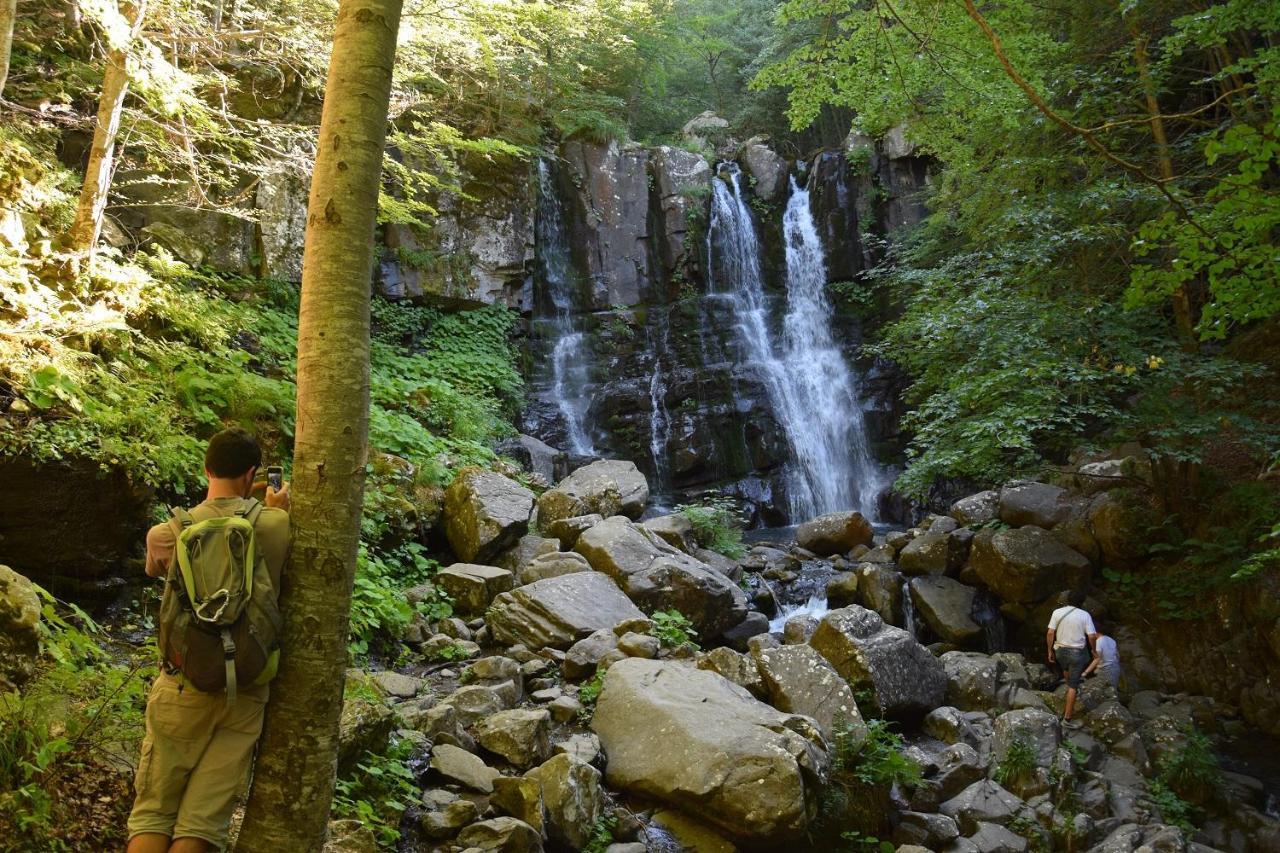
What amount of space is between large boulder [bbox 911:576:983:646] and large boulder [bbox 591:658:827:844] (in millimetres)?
4819

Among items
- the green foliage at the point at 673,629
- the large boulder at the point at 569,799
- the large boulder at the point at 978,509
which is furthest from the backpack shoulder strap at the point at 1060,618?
the large boulder at the point at 569,799

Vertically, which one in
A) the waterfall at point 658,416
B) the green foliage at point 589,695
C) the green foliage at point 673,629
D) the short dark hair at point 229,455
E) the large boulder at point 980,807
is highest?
the waterfall at point 658,416

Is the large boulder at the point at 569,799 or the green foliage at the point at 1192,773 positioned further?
the green foliage at the point at 1192,773

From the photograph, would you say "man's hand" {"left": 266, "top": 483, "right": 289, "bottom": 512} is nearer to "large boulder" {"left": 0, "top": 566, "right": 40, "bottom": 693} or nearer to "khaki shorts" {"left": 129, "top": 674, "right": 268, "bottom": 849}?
"khaki shorts" {"left": 129, "top": 674, "right": 268, "bottom": 849}

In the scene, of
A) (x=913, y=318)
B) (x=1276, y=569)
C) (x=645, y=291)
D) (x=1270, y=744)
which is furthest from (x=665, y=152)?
(x=1270, y=744)

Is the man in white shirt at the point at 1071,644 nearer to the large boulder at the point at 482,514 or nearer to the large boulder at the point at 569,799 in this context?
the large boulder at the point at 569,799

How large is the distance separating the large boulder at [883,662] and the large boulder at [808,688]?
2.08 ft

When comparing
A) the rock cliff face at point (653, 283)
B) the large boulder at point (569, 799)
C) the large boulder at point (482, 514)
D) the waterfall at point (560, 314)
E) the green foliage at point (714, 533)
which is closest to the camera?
the large boulder at point (569, 799)

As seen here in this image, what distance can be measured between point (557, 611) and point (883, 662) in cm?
288

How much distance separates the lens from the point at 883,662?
649 centimetres

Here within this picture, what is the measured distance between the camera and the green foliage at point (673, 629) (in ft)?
21.7

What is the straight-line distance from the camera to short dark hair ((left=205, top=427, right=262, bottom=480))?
2.59m

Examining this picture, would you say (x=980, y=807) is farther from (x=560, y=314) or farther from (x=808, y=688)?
(x=560, y=314)

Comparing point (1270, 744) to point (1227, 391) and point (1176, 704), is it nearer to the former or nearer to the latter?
point (1176, 704)
